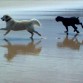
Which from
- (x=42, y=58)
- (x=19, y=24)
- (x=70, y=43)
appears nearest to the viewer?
(x=42, y=58)

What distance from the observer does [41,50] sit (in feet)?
27.6

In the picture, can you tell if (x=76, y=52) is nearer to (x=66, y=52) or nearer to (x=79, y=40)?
(x=66, y=52)

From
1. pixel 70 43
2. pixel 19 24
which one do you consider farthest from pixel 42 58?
pixel 19 24

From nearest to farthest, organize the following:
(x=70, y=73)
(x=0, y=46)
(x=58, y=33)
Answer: (x=70, y=73)
(x=0, y=46)
(x=58, y=33)

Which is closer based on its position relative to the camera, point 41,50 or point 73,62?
point 73,62

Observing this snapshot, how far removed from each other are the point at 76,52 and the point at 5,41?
2332mm

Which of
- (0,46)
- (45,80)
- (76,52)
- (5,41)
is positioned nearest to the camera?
(45,80)

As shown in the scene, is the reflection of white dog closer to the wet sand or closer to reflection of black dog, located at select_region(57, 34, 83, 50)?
the wet sand

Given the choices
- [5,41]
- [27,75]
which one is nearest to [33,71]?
[27,75]

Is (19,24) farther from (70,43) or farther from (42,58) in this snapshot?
(42,58)

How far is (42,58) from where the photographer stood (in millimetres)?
7488

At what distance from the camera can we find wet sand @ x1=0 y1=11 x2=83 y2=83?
600 cm

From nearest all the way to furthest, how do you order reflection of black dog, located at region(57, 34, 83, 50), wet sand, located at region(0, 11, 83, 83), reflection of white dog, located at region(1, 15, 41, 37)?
wet sand, located at region(0, 11, 83, 83), reflection of black dog, located at region(57, 34, 83, 50), reflection of white dog, located at region(1, 15, 41, 37)

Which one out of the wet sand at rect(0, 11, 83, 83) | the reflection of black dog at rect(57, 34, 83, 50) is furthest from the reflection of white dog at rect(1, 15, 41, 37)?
the reflection of black dog at rect(57, 34, 83, 50)
